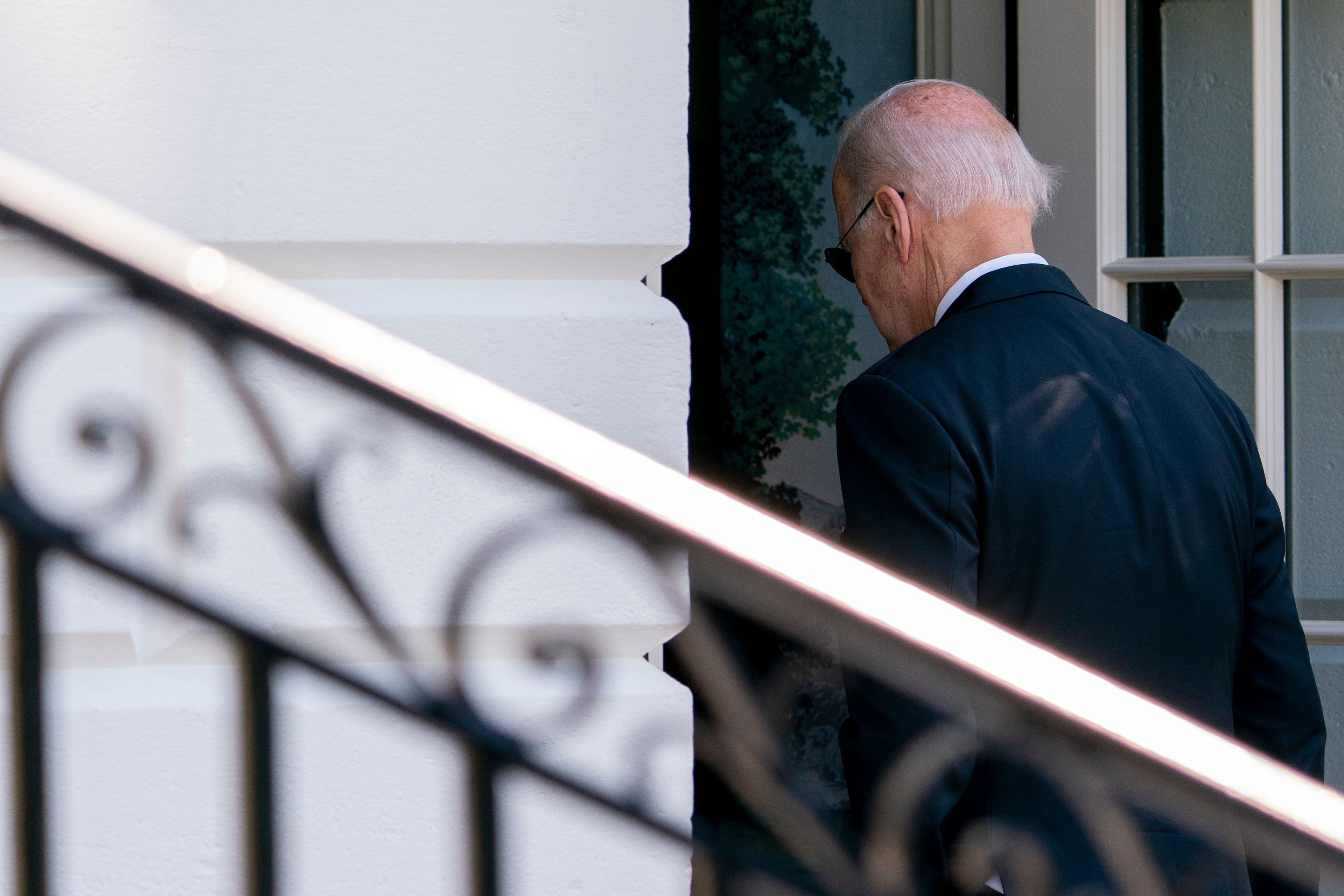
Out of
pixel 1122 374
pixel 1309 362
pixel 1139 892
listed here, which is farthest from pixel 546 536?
pixel 1309 362

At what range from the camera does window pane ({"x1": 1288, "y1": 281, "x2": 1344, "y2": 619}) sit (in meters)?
2.00

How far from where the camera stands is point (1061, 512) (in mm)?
1212

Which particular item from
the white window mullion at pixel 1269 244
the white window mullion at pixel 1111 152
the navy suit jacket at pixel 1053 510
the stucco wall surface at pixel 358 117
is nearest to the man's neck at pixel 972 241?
the navy suit jacket at pixel 1053 510

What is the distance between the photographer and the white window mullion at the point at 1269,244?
1.97 metres

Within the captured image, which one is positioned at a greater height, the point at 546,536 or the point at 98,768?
the point at 546,536

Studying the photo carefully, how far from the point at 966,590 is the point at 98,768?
890 mm

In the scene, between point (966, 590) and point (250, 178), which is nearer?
point (250, 178)

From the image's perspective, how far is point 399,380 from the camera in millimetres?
695

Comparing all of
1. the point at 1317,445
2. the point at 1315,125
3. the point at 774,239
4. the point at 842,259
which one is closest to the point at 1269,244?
the point at 1315,125

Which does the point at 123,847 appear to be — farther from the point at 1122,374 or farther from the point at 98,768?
the point at 1122,374

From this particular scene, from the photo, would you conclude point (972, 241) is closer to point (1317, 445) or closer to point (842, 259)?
point (842, 259)

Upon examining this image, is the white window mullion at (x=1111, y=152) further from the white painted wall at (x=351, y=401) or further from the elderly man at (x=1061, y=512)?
the white painted wall at (x=351, y=401)

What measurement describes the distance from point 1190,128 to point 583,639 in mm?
1648

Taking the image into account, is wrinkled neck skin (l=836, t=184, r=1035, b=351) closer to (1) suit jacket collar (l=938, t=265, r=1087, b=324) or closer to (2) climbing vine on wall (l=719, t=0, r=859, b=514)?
(1) suit jacket collar (l=938, t=265, r=1087, b=324)
